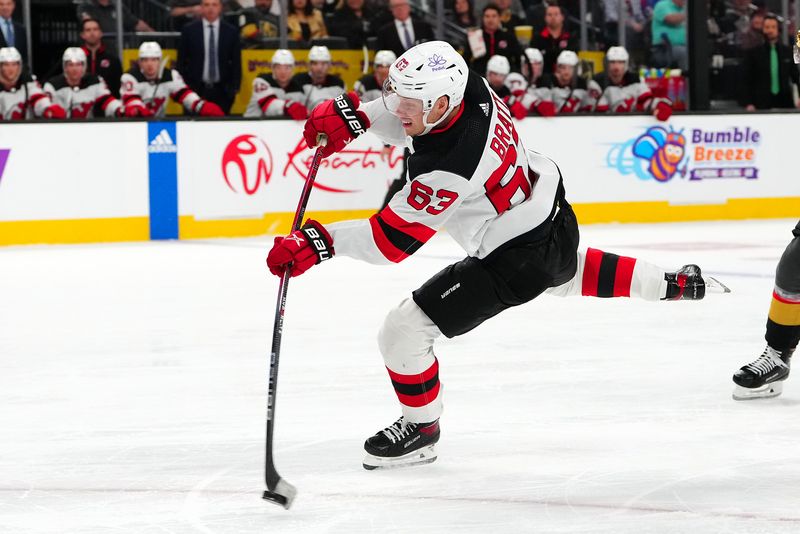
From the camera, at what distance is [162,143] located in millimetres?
9641

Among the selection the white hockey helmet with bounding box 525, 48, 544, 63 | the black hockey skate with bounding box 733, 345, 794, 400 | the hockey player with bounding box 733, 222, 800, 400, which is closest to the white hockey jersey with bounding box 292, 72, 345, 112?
the white hockey helmet with bounding box 525, 48, 544, 63

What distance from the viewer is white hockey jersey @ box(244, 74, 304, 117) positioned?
1036 cm

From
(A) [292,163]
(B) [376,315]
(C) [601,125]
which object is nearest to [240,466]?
(B) [376,315]

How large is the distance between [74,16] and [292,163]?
251 centimetres

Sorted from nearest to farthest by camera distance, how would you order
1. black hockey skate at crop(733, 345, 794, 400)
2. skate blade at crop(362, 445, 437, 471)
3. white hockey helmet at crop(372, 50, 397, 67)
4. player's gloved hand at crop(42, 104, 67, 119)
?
skate blade at crop(362, 445, 437, 471)
black hockey skate at crop(733, 345, 794, 400)
player's gloved hand at crop(42, 104, 67, 119)
white hockey helmet at crop(372, 50, 397, 67)

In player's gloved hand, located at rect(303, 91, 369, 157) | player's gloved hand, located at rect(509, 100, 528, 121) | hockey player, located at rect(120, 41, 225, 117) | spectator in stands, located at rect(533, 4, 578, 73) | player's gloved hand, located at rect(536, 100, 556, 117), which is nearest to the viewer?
player's gloved hand, located at rect(303, 91, 369, 157)

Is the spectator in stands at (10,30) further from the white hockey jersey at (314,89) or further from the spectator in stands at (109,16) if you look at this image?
the white hockey jersey at (314,89)

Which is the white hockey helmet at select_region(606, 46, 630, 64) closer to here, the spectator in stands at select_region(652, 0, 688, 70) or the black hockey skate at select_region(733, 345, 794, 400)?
the spectator in stands at select_region(652, 0, 688, 70)

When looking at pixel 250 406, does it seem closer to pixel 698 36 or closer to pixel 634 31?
pixel 698 36

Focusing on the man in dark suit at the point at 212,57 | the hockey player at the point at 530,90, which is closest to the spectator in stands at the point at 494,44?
the hockey player at the point at 530,90

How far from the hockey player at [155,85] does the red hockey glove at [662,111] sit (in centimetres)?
386

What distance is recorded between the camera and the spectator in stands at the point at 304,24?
1138 centimetres

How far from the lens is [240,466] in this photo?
3.13m

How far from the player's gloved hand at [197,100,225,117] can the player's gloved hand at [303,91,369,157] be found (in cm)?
665
